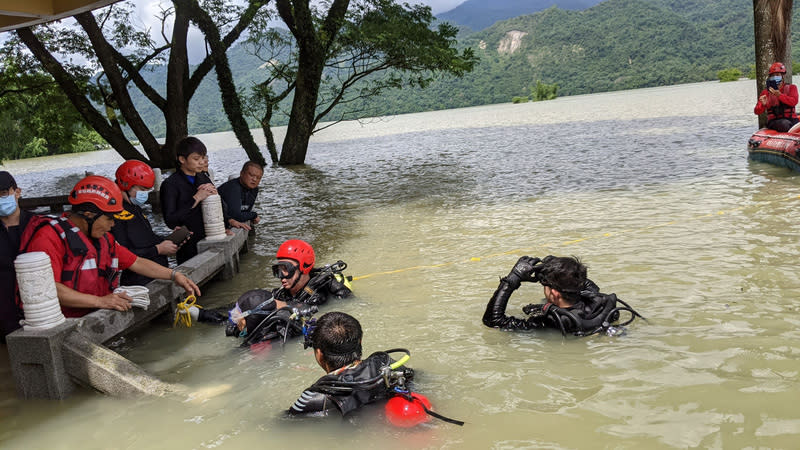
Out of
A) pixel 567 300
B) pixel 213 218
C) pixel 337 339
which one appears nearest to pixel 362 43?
pixel 213 218

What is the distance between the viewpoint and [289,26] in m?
23.3

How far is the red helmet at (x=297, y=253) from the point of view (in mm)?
5758

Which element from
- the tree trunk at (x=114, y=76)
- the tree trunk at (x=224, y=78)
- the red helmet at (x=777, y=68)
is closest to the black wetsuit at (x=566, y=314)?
the red helmet at (x=777, y=68)

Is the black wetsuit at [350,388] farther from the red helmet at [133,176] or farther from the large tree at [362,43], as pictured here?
the large tree at [362,43]

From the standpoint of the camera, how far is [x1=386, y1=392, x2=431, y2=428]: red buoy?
3701 mm

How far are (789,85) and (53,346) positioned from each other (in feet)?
53.8

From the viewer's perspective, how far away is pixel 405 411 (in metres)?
3.70

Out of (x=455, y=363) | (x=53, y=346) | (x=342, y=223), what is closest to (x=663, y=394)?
(x=455, y=363)

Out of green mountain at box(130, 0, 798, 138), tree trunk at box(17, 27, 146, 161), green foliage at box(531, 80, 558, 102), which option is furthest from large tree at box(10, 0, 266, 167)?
green foliage at box(531, 80, 558, 102)

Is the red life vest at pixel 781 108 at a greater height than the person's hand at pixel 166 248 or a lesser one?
greater

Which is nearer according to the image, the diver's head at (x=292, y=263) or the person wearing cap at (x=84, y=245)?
the person wearing cap at (x=84, y=245)

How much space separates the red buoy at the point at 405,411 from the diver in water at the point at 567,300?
5.86ft

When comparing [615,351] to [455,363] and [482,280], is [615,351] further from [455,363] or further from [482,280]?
[482,280]

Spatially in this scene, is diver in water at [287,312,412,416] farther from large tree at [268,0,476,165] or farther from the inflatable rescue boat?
large tree at [268,0,476,165]
